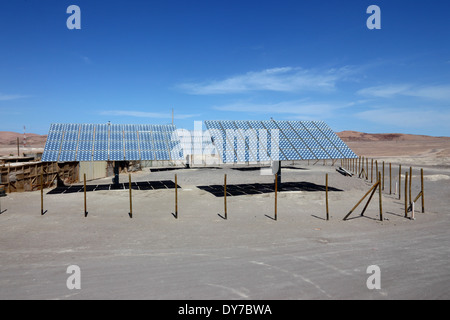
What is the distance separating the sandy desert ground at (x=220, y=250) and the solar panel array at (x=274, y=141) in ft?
13.5

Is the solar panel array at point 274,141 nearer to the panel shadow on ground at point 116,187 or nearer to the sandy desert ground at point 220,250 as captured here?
the sandy desert ground at point 220,250

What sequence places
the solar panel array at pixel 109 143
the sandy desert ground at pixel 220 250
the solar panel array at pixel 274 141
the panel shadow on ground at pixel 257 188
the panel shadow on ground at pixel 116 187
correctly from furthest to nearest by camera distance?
the panel shadow on ground at pixel 116 187 < the solar panel array at pixel 109 143 < the panel shadow on ground at pixel 257 188 < the solar panel array at pixel 274 141 < the sandy desert ground at pixel 220 250

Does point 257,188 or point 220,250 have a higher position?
point 257,188

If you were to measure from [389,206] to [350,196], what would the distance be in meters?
3.53

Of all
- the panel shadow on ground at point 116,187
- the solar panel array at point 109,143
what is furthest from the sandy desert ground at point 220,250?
the solar panel array at point 109,143

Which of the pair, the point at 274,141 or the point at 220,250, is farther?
the point at 274,141

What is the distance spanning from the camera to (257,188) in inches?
1023

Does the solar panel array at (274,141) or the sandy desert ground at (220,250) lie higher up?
the solar panel array at (274,141)

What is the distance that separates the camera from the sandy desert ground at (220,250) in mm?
8469

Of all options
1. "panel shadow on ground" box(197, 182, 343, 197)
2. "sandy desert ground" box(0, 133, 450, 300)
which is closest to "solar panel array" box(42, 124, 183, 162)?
"panel shadow on ground" box(197, 182, 343, 197)

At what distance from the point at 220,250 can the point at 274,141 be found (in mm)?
15278

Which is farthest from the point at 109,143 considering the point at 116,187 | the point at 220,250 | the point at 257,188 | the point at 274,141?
the point at 220,250

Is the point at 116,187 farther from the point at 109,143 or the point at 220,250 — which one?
the point at 220,250

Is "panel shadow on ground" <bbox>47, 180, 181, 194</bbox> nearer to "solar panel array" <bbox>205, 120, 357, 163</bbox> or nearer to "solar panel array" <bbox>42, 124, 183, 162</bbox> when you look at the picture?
"solar panel array" <bbox>42, 124, 183, 162</bbox>
